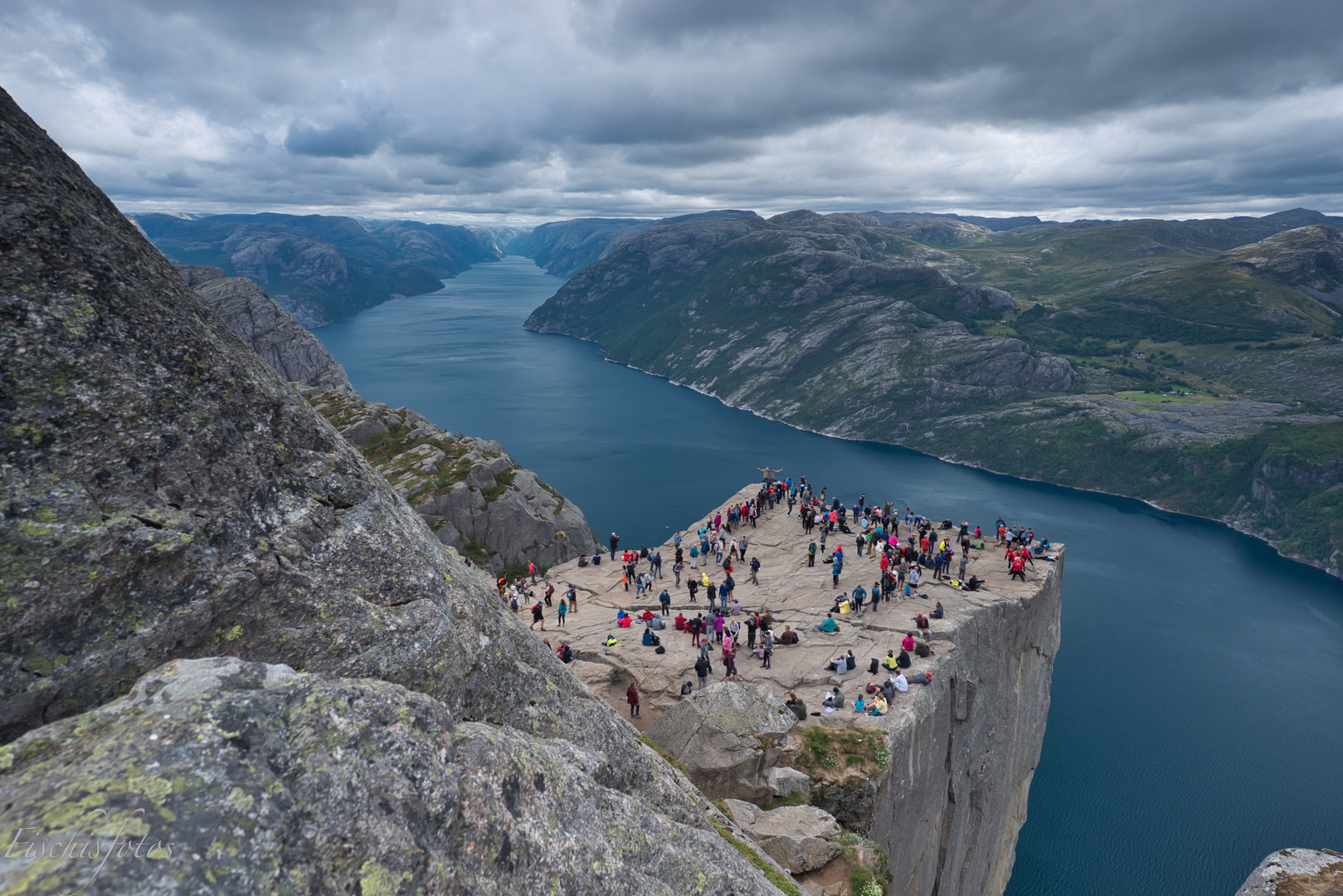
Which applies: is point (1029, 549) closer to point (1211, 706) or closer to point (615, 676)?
point (615, 676)

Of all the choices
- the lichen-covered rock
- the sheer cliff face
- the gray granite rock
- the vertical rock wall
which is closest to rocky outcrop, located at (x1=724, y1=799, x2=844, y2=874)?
the gray granite rock

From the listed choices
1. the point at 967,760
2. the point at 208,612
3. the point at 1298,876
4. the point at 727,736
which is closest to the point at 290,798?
the point at 208,612

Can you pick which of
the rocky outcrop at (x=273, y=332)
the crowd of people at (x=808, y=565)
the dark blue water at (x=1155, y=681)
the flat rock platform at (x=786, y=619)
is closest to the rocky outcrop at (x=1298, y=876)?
the flat rock platform at (x=786, y=619)

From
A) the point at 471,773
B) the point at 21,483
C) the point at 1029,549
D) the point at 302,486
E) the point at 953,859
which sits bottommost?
the point at 953,859

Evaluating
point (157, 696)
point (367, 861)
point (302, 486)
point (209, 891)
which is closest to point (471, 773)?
point (367, 861)

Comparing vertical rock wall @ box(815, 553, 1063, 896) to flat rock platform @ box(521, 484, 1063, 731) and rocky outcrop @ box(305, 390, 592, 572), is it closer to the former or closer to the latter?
flat rock platform @ box(521, 484, 1063, 731)

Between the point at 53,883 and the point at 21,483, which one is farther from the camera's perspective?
the point at 21,483
